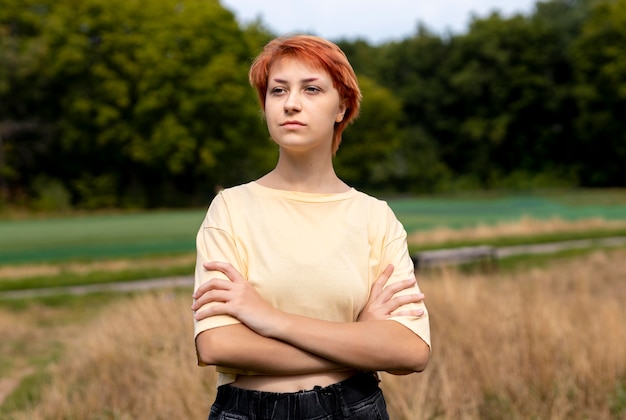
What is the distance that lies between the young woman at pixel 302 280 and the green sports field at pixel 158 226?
1776 cm

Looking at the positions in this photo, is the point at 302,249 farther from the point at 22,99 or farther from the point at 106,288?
the point at 22,99

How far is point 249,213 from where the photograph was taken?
222 centimetres

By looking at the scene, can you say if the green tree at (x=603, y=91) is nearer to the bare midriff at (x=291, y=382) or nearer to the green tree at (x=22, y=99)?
the green tree at (x=22, y=99)

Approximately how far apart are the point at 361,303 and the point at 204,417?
277cm

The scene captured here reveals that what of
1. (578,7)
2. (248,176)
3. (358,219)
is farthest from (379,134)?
(358,219)

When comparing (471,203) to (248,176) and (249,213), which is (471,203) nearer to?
(248,176)

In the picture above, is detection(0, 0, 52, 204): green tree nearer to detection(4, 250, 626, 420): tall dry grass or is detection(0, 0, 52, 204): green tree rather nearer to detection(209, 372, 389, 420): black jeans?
detection(4, 250, 626, 420): tall dry grass

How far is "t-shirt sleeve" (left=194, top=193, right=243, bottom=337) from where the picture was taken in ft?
7.06

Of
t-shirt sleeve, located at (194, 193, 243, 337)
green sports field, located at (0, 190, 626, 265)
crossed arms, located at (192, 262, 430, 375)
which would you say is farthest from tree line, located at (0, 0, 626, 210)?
crossed arms, located at (192, 262, 430, 375)

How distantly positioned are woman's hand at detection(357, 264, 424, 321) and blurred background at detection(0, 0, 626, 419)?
2.20 meters

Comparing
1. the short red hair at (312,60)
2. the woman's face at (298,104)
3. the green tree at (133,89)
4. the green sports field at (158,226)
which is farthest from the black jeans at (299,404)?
the green tree at (133,89)

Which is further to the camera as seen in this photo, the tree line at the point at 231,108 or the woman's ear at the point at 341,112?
the tree line at the point at 231,108

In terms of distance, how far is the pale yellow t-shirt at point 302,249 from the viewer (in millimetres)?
2156

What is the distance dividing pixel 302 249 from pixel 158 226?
3026 centimetres
